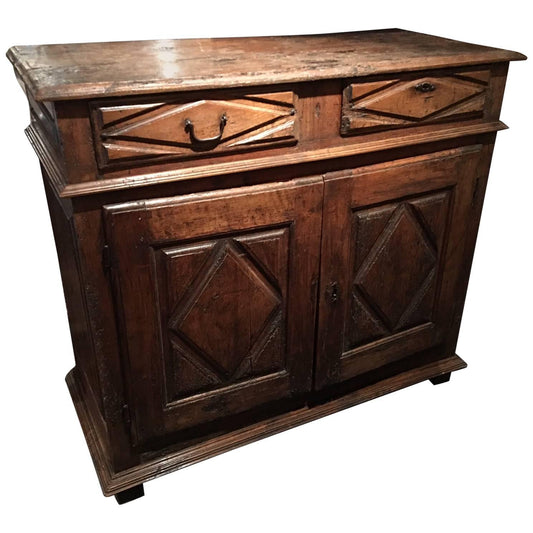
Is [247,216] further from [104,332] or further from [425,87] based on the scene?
[425,87]

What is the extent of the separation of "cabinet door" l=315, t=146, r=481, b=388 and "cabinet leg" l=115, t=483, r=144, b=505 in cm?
80

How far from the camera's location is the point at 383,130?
2.16m

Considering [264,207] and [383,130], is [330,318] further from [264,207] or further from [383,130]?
[383,130]

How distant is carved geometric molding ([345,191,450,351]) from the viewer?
2344 millimetres

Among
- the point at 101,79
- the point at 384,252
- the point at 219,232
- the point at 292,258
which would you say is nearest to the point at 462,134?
the point at 384,252

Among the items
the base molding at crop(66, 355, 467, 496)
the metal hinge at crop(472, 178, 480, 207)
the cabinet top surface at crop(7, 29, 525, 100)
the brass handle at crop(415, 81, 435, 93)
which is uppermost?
the cabinet top surface at crop(7, 29, 525, 100)

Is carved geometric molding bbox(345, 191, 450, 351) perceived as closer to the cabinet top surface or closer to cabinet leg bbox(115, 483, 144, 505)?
the cabinet top surface

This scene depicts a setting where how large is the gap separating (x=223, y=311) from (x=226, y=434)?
0.57m

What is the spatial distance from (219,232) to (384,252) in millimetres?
717

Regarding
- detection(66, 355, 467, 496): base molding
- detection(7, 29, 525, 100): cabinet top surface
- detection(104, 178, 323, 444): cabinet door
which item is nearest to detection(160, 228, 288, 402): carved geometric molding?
detection(104, 178, 323, 444): cabinet door

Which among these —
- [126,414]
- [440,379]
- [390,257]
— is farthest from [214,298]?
[440,379]

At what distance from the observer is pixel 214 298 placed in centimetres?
214

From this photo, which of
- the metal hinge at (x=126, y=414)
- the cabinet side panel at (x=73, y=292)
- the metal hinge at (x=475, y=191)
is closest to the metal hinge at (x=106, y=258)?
the cabinet side panel at (x=73, y=292)

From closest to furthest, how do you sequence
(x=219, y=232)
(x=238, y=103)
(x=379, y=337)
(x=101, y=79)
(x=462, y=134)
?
(x=101, y=79) → (x=238, y=103) → (x=219, y=232) → (x=462, y=134) → (x=379, y=337)
